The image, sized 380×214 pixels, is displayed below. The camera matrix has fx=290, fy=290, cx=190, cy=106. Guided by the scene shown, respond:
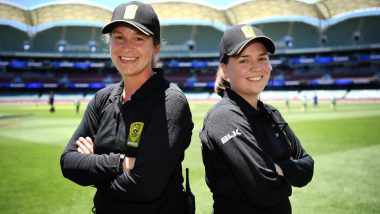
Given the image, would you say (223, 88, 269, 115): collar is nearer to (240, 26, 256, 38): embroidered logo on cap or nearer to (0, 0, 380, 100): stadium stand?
(240, 26, 256, 38): embroidered logo on cap

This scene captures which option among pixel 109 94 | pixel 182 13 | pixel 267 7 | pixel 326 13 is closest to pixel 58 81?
pixel 182 13

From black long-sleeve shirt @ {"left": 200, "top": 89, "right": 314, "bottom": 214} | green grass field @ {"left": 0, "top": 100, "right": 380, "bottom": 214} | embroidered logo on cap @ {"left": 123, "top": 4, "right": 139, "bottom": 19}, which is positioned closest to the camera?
black long-sleeve shirt @ {"left": 200, "top": 89, "right": 314, "bottom": 214}

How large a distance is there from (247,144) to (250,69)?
0.74 m

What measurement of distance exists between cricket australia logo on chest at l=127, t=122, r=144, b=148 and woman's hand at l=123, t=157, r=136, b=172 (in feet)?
0.42

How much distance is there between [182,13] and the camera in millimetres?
73875

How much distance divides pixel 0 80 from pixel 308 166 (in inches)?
3296

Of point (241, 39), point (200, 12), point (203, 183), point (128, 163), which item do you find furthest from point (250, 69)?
point (200, 12)

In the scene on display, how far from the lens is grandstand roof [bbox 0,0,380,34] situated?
219 ft

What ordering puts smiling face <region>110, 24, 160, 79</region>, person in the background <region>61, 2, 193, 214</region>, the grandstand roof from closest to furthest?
person in the background <region>61, 2, 193, 214</region> < smiling face <region>110, 24, 160, 79</region> < the grandstand roof

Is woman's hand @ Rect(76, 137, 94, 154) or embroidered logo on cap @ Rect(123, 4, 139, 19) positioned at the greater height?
embroidered logo on cap @ Rect(123, 4, 139, 19)

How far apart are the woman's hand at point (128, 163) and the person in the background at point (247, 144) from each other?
2.19ft

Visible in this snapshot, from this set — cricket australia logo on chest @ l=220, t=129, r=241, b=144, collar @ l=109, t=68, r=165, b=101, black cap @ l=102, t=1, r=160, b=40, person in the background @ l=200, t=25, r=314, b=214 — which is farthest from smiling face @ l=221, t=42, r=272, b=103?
black cap @ l=102, t=1, r=160, b=40

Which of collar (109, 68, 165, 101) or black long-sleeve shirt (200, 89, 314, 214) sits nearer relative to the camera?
black long-sleeve shirt (200, 89, 314, 214)

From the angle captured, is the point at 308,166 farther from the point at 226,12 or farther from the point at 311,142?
the point at 226,12
